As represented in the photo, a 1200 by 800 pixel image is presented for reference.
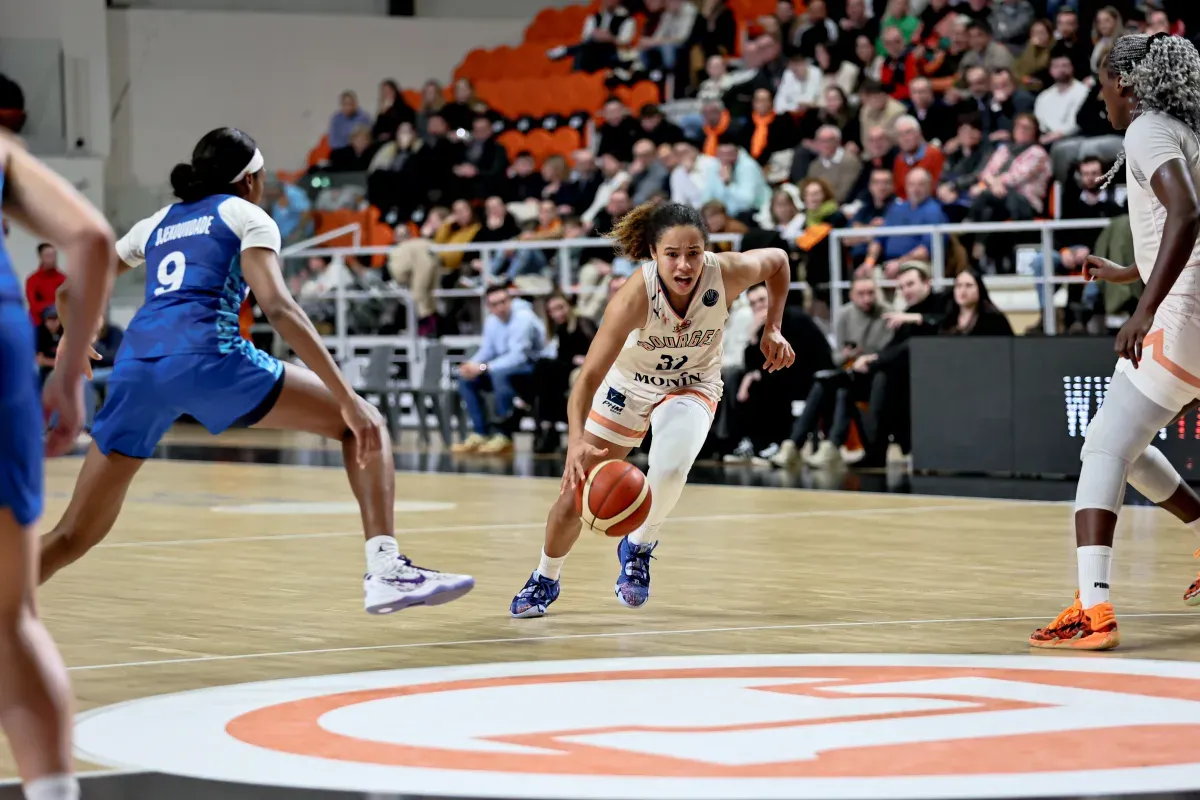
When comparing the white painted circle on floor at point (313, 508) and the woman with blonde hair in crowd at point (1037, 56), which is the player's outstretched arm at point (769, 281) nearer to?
the white painted circle on floor at point (313, 508)

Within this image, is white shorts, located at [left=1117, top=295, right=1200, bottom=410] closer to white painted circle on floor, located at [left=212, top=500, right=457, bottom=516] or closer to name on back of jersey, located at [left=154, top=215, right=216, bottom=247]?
name on back of jersey, located at [left=154, top=215, right=216, bottom=247]

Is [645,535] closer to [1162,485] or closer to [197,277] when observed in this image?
[1162,485]

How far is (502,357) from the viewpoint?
18.1 m

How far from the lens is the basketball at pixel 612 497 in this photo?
688 cm

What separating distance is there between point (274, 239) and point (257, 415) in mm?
613

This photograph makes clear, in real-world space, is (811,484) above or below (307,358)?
below

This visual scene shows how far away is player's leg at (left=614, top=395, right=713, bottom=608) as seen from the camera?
7.36 m

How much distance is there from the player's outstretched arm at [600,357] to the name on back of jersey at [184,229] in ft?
4.51

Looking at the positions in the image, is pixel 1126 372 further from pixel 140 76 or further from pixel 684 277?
pixel 140 76

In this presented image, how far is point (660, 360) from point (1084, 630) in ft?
6.63

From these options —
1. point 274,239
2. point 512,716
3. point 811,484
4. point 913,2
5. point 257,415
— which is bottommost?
point 811,484

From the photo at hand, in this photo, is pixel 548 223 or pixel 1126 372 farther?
pixel 548 223

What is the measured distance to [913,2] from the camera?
20406 millimetres

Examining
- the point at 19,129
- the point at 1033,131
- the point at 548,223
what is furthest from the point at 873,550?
the point at 19,129
